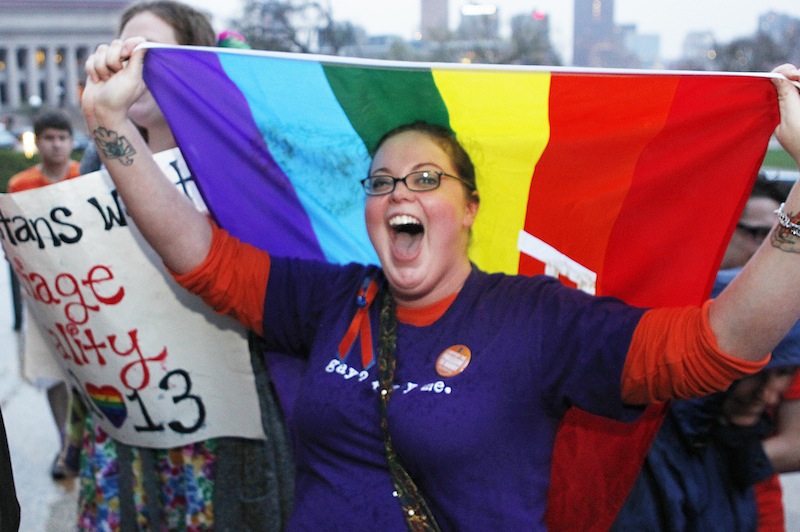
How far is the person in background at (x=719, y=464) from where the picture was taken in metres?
2.32

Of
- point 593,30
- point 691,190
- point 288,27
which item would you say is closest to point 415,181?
point 691,190

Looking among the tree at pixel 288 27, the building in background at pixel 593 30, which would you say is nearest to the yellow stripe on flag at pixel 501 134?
the tree at pixel 288 27

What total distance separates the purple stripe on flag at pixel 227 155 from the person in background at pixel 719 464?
3.77 feet

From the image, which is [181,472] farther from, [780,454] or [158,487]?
[780,454]

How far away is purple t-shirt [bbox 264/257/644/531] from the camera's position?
1983 mm

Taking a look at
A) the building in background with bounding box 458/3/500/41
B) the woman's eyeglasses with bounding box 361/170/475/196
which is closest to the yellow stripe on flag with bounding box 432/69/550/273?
the woman's eyeglasses with bounding box 361/170/475/196

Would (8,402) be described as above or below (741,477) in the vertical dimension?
below

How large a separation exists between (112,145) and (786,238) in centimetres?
158

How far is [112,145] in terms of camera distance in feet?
7.62

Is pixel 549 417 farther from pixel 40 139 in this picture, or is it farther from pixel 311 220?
pixel 40 139

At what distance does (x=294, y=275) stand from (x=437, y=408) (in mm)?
619

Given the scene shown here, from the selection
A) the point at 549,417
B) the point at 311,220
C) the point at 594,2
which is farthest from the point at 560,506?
the point at 594,2

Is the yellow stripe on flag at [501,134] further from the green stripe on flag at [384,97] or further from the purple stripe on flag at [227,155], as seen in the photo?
the purple stripe on flag at [227,155]

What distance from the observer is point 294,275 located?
7.95 ft
